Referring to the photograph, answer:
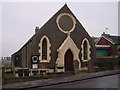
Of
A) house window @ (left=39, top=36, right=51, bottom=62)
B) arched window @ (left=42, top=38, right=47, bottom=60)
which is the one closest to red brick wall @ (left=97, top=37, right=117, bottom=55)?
house window @ (left=39, top=36, right=51, bottom=62)

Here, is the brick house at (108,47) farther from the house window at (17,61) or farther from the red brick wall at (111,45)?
the house window at (17,61)

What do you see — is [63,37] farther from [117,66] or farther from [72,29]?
[117,66]

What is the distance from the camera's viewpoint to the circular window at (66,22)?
26422 mm

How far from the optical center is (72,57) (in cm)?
2677

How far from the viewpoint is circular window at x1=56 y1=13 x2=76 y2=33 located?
86.7ft

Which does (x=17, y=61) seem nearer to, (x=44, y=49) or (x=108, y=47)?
(x=44, y=49)

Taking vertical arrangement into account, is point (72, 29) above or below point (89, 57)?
above

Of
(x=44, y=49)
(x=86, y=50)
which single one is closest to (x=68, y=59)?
(x=86, y=50)

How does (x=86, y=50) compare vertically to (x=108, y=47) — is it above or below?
below

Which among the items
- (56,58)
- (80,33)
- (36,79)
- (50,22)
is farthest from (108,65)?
(36,79)

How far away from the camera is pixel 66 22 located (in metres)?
27.1

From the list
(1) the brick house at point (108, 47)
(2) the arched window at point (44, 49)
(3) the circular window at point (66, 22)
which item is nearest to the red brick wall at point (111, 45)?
(1) the brick house at point (108, 47)

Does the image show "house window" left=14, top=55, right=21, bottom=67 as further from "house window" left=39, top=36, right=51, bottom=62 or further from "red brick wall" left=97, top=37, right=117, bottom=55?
"red brick wall" left=97, top=37, right=117, bottom=55

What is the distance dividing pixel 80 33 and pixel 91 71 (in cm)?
570
